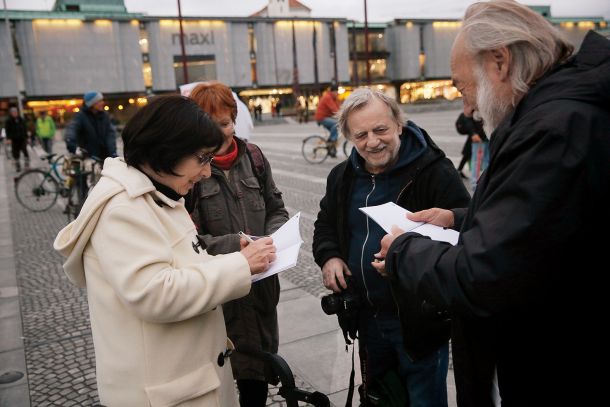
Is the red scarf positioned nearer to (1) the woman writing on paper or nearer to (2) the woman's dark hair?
(1) the woman writing on paper

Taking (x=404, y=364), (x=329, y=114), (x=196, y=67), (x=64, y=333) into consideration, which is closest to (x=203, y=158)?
(x=404, y=364)

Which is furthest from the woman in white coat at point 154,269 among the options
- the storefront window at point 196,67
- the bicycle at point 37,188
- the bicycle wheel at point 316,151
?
the storefront window at point 196,67

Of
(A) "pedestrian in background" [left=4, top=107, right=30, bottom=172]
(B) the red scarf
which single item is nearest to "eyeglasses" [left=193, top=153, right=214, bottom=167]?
(B) the red scarf

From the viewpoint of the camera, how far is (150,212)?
1540 mm

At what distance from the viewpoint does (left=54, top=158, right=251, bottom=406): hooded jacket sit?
1.47 m

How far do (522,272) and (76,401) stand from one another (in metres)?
3.07

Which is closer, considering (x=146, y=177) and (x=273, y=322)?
(x=146, y=177)

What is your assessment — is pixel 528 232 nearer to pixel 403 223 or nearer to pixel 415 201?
pixel 403 223

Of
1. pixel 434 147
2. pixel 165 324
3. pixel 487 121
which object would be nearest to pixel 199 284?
pixel 165 324

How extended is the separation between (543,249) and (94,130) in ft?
27.5

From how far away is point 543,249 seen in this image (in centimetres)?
117

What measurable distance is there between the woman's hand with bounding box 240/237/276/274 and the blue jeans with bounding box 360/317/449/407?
0.74 meters

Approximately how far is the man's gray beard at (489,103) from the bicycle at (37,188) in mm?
9898

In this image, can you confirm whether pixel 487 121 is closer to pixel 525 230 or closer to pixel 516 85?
pixel 516 85
